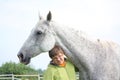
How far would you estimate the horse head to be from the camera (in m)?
7.25

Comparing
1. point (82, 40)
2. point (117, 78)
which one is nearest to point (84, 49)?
point (82, 40)

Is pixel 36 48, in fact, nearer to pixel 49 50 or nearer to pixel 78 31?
pixel 49 50

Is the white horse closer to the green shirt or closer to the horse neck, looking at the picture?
the horse neck

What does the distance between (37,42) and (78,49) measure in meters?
0.68

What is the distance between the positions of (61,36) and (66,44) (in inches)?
6.1

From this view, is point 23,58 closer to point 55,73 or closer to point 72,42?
point 55,73

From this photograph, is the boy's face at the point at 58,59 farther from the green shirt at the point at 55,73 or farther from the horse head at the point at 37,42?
the horse head at the point at 37,42

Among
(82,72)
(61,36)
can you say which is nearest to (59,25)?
(61,36)

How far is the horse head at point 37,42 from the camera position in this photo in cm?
725

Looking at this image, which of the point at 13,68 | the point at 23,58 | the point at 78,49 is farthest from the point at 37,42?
the point at 13,68

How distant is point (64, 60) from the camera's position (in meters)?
7.34

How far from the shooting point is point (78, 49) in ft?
24.2

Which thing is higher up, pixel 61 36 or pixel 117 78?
pixel 61 36

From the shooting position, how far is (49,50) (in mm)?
7219
